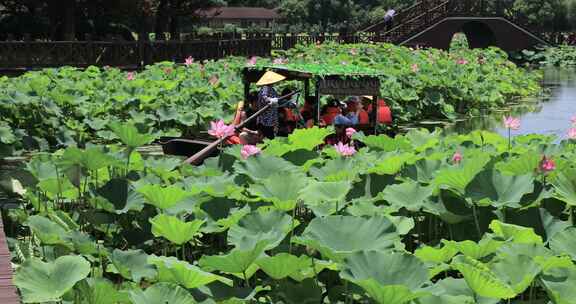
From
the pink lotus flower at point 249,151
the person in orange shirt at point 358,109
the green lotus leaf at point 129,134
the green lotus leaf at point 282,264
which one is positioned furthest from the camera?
→ the person in orange shirt at point 358,109

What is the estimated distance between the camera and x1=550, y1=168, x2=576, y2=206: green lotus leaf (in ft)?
15.0

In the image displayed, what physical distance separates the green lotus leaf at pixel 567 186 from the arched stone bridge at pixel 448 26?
30.4 meters

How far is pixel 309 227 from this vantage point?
378 centimetres

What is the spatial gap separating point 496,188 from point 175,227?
5.00 ft

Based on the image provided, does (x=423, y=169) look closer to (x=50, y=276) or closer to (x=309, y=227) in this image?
(x=309, y=227)

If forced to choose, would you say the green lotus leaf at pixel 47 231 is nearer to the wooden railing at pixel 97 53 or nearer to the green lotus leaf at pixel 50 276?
the green lotus leaf at pixel 50 276

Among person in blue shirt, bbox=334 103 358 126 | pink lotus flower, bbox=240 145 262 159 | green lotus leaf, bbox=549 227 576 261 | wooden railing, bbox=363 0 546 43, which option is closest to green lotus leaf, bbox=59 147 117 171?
pink lotus flower, bbox=240 145 262 159

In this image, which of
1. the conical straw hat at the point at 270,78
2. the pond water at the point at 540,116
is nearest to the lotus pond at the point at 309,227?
the conical straw hat at the point at 270,78

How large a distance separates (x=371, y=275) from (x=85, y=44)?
20020 millimetres

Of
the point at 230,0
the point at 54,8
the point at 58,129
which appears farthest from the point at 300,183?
the point at 230,0

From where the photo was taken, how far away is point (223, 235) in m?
5.13

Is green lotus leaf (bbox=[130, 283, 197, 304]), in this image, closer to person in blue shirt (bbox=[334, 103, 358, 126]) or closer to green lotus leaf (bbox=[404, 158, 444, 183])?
green lotus leaf (bbox=[404, 158, 444, 183])

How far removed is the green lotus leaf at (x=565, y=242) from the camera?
12.8 ft

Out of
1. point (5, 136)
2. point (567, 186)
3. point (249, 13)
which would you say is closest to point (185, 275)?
point (567, 186)
